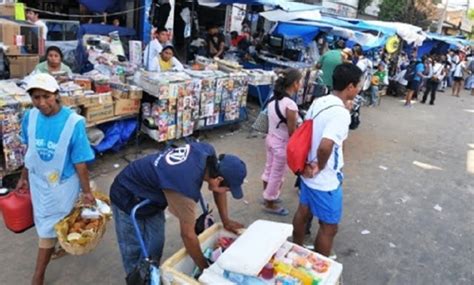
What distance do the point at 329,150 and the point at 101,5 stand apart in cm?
909

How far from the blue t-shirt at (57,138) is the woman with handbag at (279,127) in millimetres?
2035

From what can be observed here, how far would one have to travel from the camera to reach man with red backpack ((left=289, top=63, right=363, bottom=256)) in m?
2.77

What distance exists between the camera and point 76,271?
10.6ft

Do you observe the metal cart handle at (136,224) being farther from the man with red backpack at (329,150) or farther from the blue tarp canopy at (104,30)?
the blue tarp canopy at (104,30)

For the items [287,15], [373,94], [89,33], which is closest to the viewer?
[89,33]

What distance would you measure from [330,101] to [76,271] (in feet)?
7.70

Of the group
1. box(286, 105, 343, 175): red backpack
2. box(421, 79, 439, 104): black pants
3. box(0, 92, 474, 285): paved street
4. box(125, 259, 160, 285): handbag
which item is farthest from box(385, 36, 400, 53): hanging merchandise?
box(125, 259, 160, 285): handbag

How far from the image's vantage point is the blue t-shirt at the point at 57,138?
8.30ft

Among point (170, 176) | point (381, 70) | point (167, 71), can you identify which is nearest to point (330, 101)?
point (170, 176)

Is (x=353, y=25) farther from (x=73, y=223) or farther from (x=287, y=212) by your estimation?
(x=73, y=223)

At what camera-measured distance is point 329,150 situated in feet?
9.09

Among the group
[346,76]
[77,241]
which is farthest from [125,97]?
[346,76]

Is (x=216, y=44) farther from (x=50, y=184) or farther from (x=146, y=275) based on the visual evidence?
(x=146, y=275)

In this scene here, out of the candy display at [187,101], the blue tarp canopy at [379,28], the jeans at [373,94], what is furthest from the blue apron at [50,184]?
the blue tarp canopy at [379,28]
